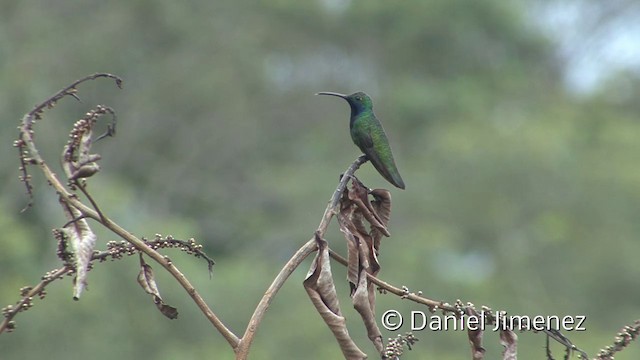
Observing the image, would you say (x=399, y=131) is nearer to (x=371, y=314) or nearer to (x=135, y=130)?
(x=135, y=130)

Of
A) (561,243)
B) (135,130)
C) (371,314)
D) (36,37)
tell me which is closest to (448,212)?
(561,243)

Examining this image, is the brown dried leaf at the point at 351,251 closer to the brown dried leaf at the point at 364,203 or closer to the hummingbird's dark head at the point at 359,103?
the brown dried leaf at the point at 364,203

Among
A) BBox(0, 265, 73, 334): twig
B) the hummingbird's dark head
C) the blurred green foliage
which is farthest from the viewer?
the blurred green foliage

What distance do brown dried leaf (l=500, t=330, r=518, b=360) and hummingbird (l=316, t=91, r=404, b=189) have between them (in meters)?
0.54

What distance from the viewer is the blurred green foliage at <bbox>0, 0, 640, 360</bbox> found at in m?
16.0

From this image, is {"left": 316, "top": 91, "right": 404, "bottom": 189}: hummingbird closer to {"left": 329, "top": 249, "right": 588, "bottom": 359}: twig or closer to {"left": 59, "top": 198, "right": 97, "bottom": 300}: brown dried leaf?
{"left": 329, "top": 249, "right": 588, "bottom": 359}: twig

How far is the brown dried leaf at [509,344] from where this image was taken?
7.28ft

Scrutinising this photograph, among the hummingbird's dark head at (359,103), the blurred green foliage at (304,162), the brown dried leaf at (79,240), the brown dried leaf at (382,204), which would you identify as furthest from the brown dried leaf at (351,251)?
the blurred green foliage at (304,162)

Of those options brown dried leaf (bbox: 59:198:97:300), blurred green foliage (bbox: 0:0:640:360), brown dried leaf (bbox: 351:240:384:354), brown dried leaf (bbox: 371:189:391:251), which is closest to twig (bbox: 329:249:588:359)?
brown dried leaf (bbox: 351:240:384:354)

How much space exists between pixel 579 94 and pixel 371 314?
28.6m

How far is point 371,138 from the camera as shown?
10.0 feet

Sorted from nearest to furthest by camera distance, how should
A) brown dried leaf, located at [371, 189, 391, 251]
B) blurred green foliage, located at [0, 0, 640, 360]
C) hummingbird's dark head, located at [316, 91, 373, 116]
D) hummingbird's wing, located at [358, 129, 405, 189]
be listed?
brown dried leaf, located at [371, 189, 391, 251] → hummingbird's wing, located at [358, 129, 405, 189] → hummingbird's dark head, located at [316, 91, 373, 116] → blurred green foliage, located at [0, 0, 640, 360]

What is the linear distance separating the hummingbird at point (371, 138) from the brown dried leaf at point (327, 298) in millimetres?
616

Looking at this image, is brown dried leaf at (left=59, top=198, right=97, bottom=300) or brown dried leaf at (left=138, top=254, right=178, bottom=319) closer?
brown dried leaf at (left=59, top=198, right=97, bottom=300)
